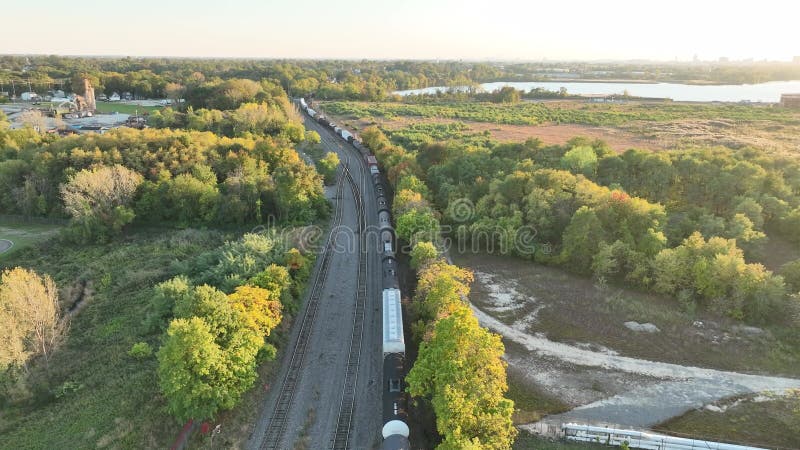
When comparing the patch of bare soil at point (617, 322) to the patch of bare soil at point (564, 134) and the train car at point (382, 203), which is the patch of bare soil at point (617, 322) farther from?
the patch of bare soil at point (564, 134)

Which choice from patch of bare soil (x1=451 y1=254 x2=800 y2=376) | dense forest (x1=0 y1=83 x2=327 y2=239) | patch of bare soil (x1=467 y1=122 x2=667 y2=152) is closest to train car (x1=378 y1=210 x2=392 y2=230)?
dense forest (x1=0 y1=83 x2=327 y2=239)

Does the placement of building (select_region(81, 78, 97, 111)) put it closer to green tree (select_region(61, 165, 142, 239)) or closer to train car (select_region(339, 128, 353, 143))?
train car (select_region(339, 128, 353, 143))

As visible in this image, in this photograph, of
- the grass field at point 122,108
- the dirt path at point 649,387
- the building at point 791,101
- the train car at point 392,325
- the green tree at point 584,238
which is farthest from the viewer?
the building at point 791,101

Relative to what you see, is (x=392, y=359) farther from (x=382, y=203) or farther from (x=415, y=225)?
(x=382, y=203)

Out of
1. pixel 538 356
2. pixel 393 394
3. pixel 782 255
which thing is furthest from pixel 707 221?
pixel 393 394

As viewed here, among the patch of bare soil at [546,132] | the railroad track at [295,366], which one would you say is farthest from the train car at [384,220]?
the patch of bare soil at [546,132]

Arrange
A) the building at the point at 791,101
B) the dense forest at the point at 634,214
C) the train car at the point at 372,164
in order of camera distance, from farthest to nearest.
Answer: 1. the building at the point at 791,101
2. the train car at the point at 372,164
3. the dense forest at the point at 634,214

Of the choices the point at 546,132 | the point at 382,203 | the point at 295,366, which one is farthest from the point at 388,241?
the point at 546,132
